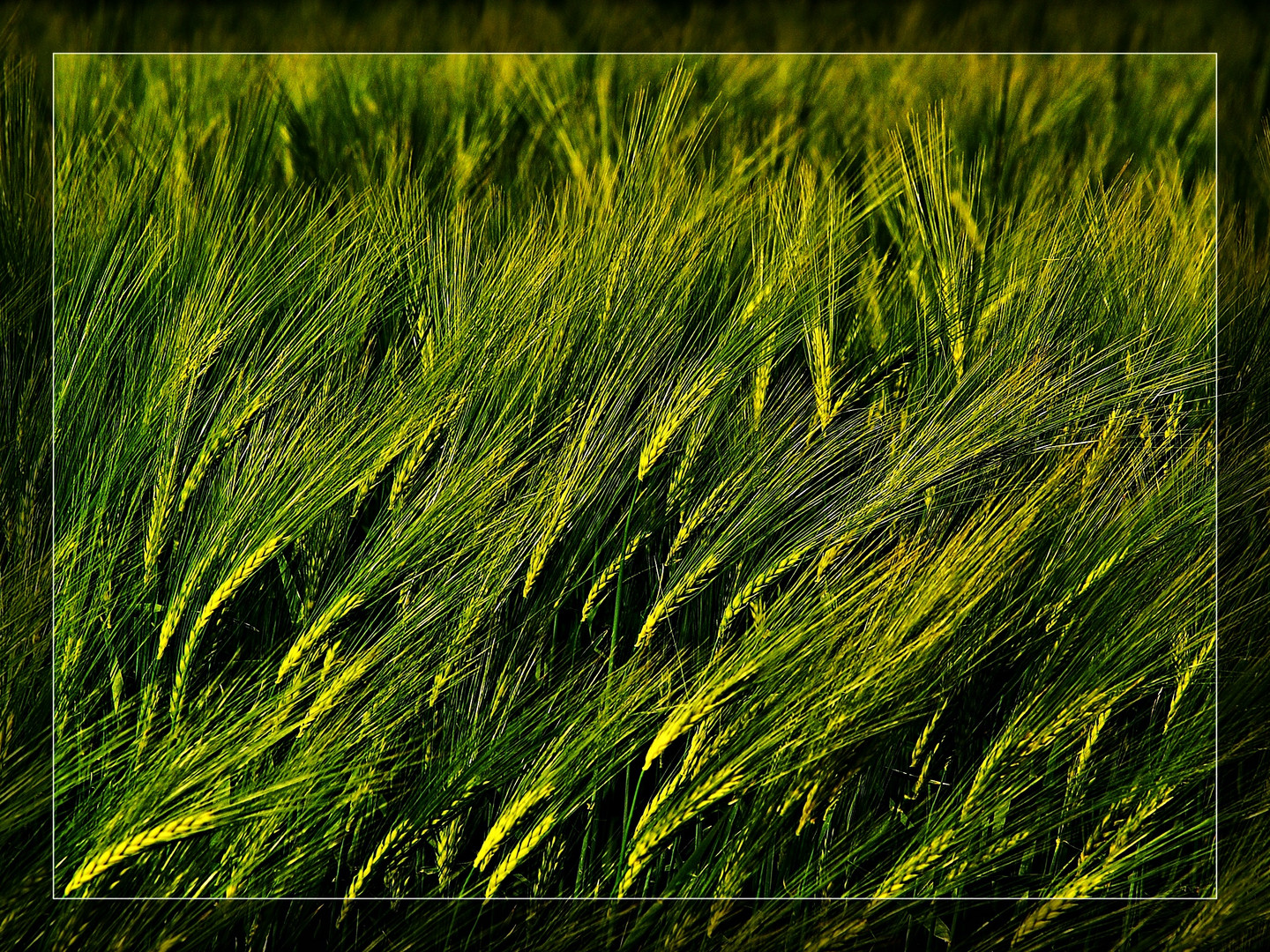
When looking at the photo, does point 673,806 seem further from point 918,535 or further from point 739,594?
point 918,535

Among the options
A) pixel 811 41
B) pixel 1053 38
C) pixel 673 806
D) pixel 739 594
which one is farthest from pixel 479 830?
pixel 1053 38

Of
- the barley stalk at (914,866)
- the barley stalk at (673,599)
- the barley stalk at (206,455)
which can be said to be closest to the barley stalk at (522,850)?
the barley stalk at (673,599)

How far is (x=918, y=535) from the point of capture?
2.92 feet

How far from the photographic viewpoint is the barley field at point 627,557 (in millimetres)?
878

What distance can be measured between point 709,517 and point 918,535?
18 centimetres

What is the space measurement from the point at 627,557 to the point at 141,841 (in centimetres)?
45

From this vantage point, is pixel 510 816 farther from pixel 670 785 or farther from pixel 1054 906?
pixel 1054 906

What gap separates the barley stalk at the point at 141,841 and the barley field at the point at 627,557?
0.04ft

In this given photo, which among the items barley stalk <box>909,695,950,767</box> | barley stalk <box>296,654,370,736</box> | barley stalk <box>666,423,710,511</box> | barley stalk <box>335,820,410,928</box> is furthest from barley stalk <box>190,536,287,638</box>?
barley stalk <box>909,695,950,767</box>

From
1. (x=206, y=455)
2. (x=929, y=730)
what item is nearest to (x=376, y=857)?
(x=206, y=455)

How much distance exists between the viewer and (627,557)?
2.97 feet

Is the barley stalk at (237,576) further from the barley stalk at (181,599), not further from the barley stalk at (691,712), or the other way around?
the barley stalk at (691,712)

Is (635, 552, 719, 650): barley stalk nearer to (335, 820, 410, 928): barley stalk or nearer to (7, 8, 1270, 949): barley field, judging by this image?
(7, 8, 1270, 949): barley field

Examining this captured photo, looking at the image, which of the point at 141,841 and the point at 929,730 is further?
the point at 929,730
